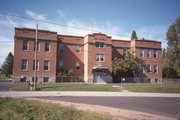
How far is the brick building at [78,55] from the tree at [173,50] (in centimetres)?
211

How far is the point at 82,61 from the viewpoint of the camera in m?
36.8

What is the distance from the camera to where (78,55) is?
36.6m

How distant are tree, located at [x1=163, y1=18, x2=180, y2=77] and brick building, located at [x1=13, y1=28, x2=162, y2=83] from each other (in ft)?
6.93

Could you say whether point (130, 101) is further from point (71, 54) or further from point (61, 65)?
point (71, 54)

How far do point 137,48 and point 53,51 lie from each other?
Result: 19829mm

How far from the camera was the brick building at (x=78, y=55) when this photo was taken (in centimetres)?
3072

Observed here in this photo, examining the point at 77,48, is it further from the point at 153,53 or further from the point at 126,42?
the point at 153,53

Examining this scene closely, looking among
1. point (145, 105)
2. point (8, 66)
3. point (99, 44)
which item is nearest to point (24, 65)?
point (99, 44)

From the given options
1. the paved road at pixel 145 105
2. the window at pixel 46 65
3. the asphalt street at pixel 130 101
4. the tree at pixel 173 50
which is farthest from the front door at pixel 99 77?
the paved road at pixel 145 105

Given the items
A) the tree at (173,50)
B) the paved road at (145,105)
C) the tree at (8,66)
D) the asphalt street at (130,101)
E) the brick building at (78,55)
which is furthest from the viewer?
the tree at (8,66)

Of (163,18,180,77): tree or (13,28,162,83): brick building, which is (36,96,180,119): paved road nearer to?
(13,28,162,83): brick building

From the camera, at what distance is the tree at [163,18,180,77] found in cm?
4000

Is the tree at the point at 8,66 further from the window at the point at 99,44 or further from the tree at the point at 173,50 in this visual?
the tree at the point at 173,50

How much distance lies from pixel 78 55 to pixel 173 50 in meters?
23.5
